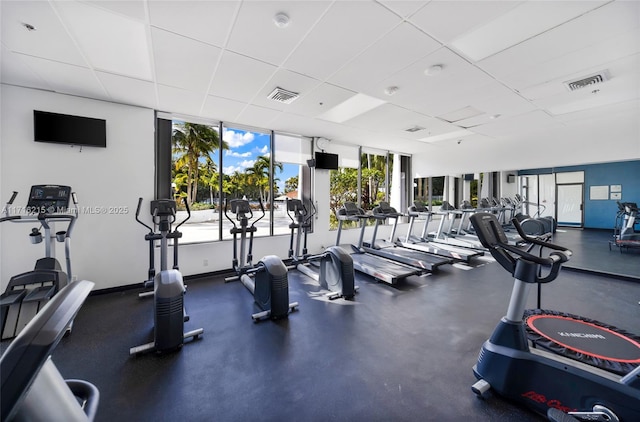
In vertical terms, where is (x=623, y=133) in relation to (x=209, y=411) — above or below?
above

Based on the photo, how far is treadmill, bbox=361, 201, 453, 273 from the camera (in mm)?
5074

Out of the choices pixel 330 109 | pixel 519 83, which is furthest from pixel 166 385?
pixel 519 83

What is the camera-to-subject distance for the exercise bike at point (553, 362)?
1560 mm

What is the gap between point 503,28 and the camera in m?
2.46

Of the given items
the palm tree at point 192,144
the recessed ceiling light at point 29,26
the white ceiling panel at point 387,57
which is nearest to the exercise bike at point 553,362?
the white ceiling panel at point 387,57

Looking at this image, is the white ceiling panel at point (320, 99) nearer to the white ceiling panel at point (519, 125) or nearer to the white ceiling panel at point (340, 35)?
the white ceiling panel at point (340, 35)

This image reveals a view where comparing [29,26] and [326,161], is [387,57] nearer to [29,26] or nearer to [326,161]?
[29,26]

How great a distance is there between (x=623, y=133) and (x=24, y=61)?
942 centimetres

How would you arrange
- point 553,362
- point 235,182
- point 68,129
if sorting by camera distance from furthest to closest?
point 235,182 → point 68,129 → point 553,362

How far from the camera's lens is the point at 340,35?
8.18 feet

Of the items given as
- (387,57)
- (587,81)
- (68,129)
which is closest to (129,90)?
(68,129)

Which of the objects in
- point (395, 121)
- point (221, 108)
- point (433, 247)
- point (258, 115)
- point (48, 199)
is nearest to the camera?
point (48, 199)

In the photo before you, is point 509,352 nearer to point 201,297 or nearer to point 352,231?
point 201,297

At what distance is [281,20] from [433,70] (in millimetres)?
1963
